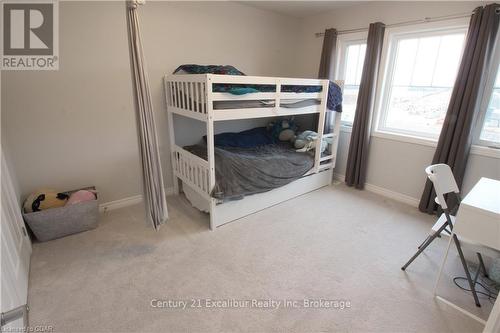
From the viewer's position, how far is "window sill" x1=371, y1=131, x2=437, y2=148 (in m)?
2.80

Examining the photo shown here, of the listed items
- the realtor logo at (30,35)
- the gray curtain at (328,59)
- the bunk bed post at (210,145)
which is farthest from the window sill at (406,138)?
the realtor logo at (30,35)

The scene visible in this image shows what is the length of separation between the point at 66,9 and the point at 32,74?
63 cm

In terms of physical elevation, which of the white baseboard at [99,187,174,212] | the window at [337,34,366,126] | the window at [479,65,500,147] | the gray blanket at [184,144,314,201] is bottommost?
the white baseboard at [99,187,174,212]

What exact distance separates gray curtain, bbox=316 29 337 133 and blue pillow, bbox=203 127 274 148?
0.89 m

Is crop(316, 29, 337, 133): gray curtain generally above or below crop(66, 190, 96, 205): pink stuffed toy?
above

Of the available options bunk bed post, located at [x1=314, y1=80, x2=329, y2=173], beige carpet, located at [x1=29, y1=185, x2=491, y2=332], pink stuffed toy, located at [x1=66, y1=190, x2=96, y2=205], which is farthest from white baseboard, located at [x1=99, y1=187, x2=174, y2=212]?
bunk bed post, located at [x1=314, y1=80, x2=329, y2=173]

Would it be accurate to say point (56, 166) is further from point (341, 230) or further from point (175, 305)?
point (341, 230)

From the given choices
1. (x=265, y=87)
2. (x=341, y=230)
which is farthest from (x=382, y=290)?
(x=265, y=87)

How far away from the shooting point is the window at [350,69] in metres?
3.33

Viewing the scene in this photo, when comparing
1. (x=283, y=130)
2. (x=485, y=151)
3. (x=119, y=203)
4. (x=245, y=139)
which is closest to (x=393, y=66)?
(x=485, y=151)

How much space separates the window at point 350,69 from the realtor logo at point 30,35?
3222mm

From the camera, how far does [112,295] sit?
1674 mm

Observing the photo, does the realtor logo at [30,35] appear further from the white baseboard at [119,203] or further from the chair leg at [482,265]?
the chair leg at [482,265]

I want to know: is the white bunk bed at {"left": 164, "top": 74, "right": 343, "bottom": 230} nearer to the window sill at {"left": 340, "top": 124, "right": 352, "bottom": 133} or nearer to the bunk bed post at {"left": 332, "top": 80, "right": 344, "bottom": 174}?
the bunk bed post at {"left": 332, "top": 80, "right": 344, "bottom": 174}
